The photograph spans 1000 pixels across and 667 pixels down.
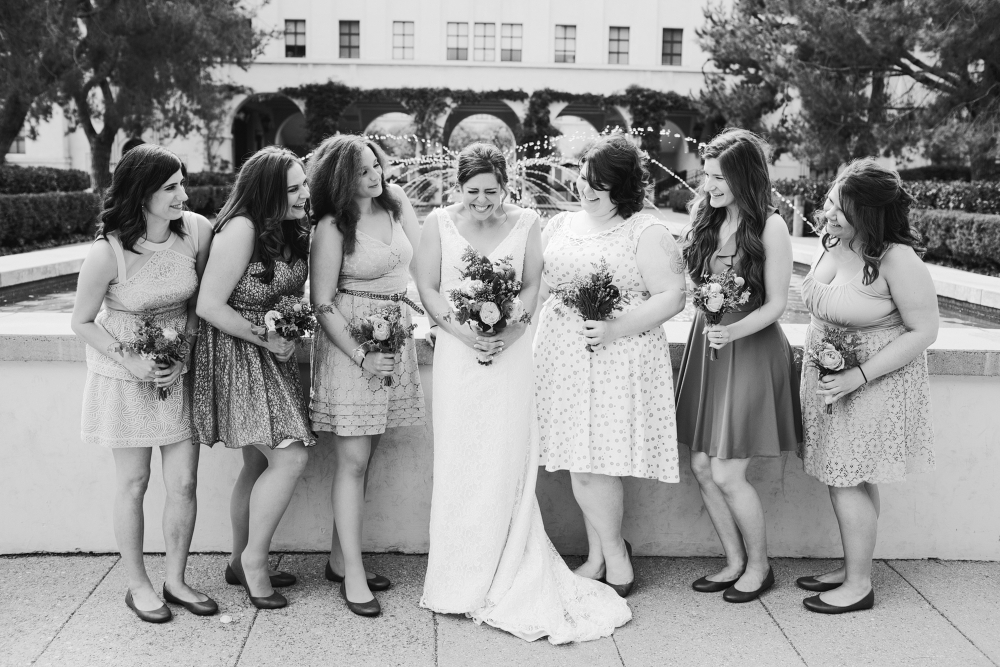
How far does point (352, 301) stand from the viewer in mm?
3762

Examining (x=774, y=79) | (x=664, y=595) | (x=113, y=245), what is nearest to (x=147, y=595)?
(x=113, y=245)

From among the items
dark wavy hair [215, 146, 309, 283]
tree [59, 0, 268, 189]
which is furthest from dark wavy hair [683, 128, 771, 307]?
tree [59, 0, 268, 189]

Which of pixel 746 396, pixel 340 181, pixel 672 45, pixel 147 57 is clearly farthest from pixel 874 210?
pixel 672 45

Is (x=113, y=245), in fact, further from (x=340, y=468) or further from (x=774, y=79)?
(x=774, y=79)

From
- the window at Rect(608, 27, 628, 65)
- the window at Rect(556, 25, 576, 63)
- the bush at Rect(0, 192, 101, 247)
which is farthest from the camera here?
the window at Rect(608, 27, 628, 65)

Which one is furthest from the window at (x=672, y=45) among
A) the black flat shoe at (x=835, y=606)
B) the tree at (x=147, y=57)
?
the black flat shoe at (x=835, y=606)

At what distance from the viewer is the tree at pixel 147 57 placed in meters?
19.4

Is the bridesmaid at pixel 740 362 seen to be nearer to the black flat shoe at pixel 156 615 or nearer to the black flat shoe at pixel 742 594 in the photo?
the black flat shoe at pixel 742 594

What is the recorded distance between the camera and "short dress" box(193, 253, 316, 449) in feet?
11.9

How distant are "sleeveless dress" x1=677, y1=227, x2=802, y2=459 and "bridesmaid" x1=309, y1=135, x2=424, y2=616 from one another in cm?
134

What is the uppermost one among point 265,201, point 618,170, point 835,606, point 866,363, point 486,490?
point 618,170

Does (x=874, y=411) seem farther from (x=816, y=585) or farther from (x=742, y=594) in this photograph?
(x=742, y=594)

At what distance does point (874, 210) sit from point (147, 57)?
20.6m

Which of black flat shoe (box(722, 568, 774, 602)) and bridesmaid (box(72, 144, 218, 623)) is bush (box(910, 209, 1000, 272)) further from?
bridesmaid (box(72, 144, 218, 623))
